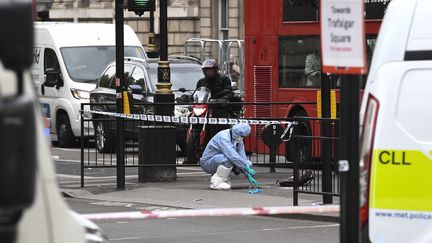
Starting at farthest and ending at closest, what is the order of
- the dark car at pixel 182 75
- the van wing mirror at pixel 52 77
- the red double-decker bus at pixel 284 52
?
the van wing mirror at pixel 52 77
the dark car at pixel 182 75
the red double-decker bus at pixel 284 52

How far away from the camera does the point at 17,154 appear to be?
9.79 ft

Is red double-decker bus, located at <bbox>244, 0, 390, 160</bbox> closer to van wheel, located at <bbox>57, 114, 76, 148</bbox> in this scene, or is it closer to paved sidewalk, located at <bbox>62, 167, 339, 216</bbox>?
paved sidewalk, located at <bbox>62, 167, 339, 216</bbox>

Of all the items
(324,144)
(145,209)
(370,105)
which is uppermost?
(370,105)

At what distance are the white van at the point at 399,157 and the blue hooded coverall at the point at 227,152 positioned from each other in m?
8.27

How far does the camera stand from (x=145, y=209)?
42.8 feet

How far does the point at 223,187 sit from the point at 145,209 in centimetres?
189

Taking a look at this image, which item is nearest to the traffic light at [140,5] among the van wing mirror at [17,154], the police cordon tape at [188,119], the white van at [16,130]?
the police cordon tape at [188,119]

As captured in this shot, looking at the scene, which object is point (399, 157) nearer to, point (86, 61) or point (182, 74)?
point (182, 74)

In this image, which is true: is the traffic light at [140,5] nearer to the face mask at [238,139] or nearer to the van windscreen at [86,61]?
the face mask at [238,139]

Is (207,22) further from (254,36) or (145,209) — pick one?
(145,209)

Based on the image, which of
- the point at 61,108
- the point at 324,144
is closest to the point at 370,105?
the point at 324,144

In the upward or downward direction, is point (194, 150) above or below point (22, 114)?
below

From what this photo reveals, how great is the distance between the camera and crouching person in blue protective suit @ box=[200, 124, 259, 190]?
566 inches

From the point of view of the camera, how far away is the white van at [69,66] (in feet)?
77.8
